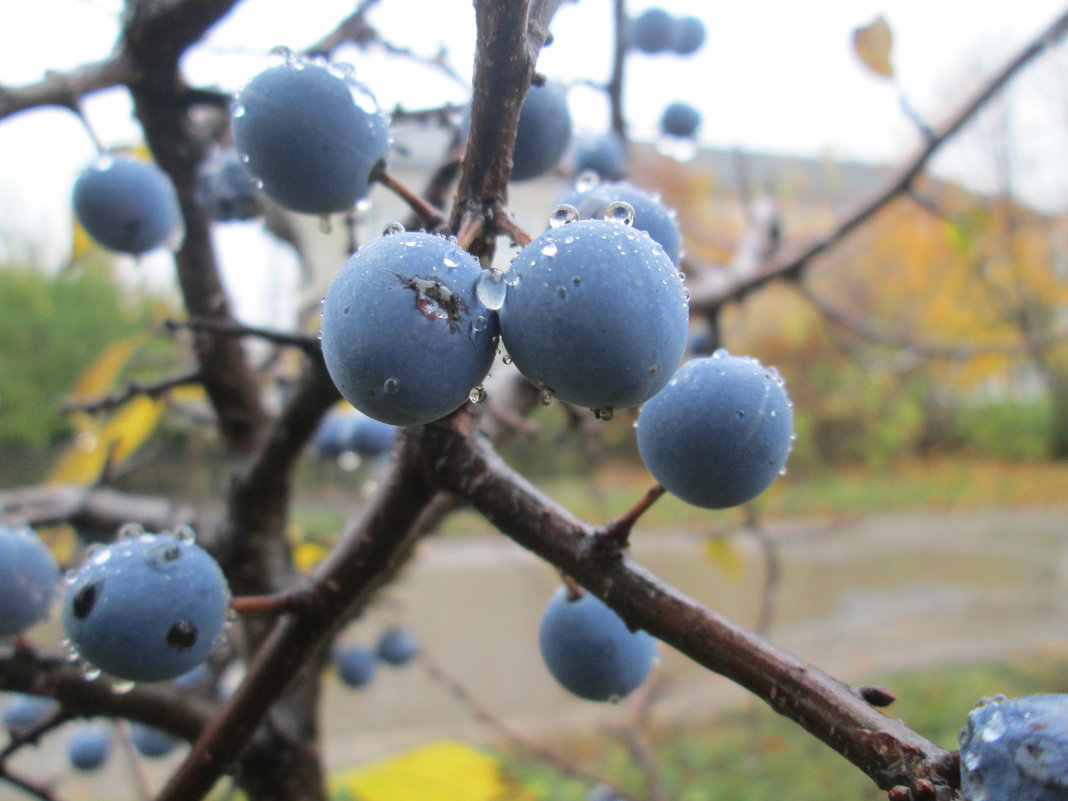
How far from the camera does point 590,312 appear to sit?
49 cm

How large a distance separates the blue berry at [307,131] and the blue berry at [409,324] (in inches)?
9.5

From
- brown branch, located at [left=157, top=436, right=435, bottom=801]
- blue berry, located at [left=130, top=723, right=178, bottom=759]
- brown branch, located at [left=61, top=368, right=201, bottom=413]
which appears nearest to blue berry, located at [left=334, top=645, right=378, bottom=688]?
blue berry, located at [left=130, top=723, right=178, bottom=759]

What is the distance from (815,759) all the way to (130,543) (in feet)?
15.0

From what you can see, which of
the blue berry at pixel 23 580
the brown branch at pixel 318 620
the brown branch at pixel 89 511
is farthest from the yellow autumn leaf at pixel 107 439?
the brown branch at pixel 318 620

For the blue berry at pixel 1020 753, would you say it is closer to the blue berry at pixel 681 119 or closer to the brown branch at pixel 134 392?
the brown branch at pixel 134 392

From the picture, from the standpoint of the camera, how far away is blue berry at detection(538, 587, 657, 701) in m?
0.85

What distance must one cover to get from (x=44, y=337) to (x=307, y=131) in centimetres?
1078

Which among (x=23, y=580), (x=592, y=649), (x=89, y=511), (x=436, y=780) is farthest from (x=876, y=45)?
(x=436, y=780)

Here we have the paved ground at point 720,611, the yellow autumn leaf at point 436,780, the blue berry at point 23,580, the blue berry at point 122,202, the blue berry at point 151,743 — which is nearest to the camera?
the blue berry at point 23,580

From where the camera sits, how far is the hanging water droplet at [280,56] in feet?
2.38

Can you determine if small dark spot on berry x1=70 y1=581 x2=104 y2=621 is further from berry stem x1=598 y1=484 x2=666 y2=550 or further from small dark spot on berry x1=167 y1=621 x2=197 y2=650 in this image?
berry stem x1=598 y1=484 x2=666 y2=550

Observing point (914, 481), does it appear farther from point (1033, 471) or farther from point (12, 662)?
point (12, 662)

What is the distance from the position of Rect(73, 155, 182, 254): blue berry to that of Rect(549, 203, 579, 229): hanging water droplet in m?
0.78

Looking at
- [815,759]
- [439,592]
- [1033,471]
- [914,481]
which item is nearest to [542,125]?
[815,759]
